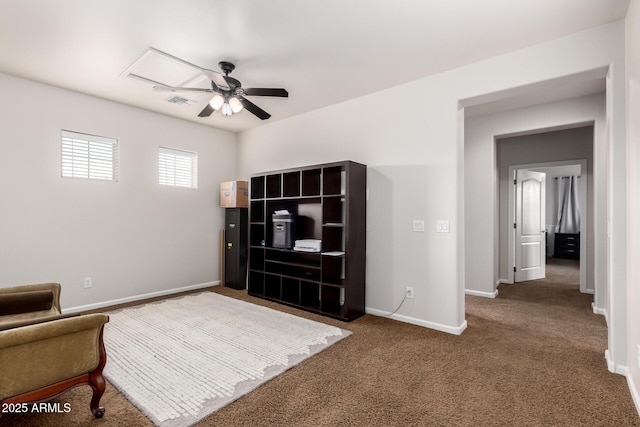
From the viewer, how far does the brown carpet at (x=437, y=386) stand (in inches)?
74.2

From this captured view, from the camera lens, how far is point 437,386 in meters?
2.24

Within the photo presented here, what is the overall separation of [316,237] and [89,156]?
10.4 ft

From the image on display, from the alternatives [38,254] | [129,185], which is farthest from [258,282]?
[38,254]

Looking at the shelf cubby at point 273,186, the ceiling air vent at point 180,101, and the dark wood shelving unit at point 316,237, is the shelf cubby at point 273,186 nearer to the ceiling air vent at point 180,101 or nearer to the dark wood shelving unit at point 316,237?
the dark wood shelving unit at point 316,237

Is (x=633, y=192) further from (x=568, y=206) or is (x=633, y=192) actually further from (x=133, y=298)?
(x=568, y=206)

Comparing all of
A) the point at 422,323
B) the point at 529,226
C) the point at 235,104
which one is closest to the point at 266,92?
the point at 235,104

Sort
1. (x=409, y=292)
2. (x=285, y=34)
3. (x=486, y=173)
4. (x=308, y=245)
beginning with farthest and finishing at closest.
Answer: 1. (x=486, y=173)
2. (x=308, y=245)
3. (x=409, y=292)
4. (x=285, y=34)

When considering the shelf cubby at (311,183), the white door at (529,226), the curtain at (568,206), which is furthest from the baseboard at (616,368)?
the curtain at (568,206)

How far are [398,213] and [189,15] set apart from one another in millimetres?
2765

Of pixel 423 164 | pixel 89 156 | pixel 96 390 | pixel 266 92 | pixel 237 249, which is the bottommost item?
pixel 96 390

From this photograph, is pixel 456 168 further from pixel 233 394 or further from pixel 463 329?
pixel 233 394

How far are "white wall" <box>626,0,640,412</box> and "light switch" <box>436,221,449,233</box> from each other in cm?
137

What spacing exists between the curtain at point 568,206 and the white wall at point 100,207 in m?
9.32

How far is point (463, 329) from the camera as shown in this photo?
334 centimetres
